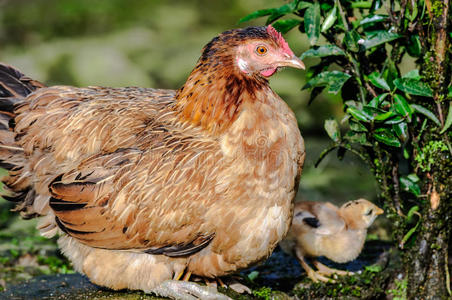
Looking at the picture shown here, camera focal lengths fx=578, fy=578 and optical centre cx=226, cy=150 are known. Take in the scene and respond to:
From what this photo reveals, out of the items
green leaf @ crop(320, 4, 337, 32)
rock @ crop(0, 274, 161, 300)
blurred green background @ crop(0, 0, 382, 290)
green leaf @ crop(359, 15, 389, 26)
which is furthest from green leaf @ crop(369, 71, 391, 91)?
blurred green background @ crop(0, 0, 382, 290)

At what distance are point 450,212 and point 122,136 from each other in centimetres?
264

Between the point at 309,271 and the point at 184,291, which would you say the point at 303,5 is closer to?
the point at 309,271

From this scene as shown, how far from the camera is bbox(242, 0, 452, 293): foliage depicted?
14.1ft

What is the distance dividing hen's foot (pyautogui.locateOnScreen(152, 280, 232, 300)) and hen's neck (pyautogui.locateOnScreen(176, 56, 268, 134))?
114 cm

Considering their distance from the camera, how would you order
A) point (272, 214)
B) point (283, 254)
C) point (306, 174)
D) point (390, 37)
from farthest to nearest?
point (306, 174) → point (283, 254) → point (390, 37) → point (272, 214)

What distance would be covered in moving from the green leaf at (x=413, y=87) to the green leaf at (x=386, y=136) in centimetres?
33

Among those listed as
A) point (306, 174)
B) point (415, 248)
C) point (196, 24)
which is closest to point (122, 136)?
point (415, 248)

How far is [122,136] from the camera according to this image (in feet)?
14.5

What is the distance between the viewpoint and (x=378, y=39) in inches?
172

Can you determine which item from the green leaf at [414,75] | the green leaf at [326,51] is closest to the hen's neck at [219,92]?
the green leaf at [326,51]

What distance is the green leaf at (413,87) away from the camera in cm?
424

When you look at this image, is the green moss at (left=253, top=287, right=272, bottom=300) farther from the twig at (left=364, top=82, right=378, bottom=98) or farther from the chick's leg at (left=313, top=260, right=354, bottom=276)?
the twig at (left=364, top=82, right=378, bottom=98)

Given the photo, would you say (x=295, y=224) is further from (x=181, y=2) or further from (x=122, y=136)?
(x=181, y=2)

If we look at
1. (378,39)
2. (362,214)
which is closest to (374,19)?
(378,39)
